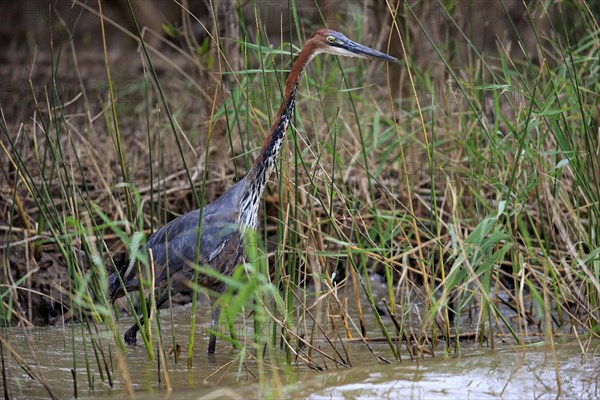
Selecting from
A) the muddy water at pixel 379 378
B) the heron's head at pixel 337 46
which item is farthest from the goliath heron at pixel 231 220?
the muddy water at pixel 379 378

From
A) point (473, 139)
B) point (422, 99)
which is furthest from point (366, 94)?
point (473, 139)

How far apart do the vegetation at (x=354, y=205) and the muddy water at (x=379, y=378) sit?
3.3 inches

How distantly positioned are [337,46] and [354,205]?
1.08 meters

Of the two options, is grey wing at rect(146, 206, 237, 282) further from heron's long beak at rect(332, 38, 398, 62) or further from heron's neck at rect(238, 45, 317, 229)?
heron's long beak at rect(332, 38, 398, 62)

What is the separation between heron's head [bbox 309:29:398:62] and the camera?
4.46 metres

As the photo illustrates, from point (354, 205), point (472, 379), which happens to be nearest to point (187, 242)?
point (354, 205)

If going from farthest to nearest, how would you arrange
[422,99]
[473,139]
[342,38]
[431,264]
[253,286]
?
[422,99]
[473,139]
[342,38]
[431,264]
[253,286]

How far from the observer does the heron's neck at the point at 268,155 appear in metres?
4.39

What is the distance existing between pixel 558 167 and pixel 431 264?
0.69 meters

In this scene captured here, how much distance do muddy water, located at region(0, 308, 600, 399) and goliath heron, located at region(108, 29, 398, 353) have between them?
0.58 meters

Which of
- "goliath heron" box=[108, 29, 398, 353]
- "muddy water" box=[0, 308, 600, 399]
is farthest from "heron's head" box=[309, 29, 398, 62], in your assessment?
"muddy water" box=[0, 308, 600, 399]

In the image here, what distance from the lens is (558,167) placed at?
3.85 metres

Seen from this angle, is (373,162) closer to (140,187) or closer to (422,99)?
(422,99)

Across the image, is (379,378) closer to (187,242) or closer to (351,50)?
(187,242)
